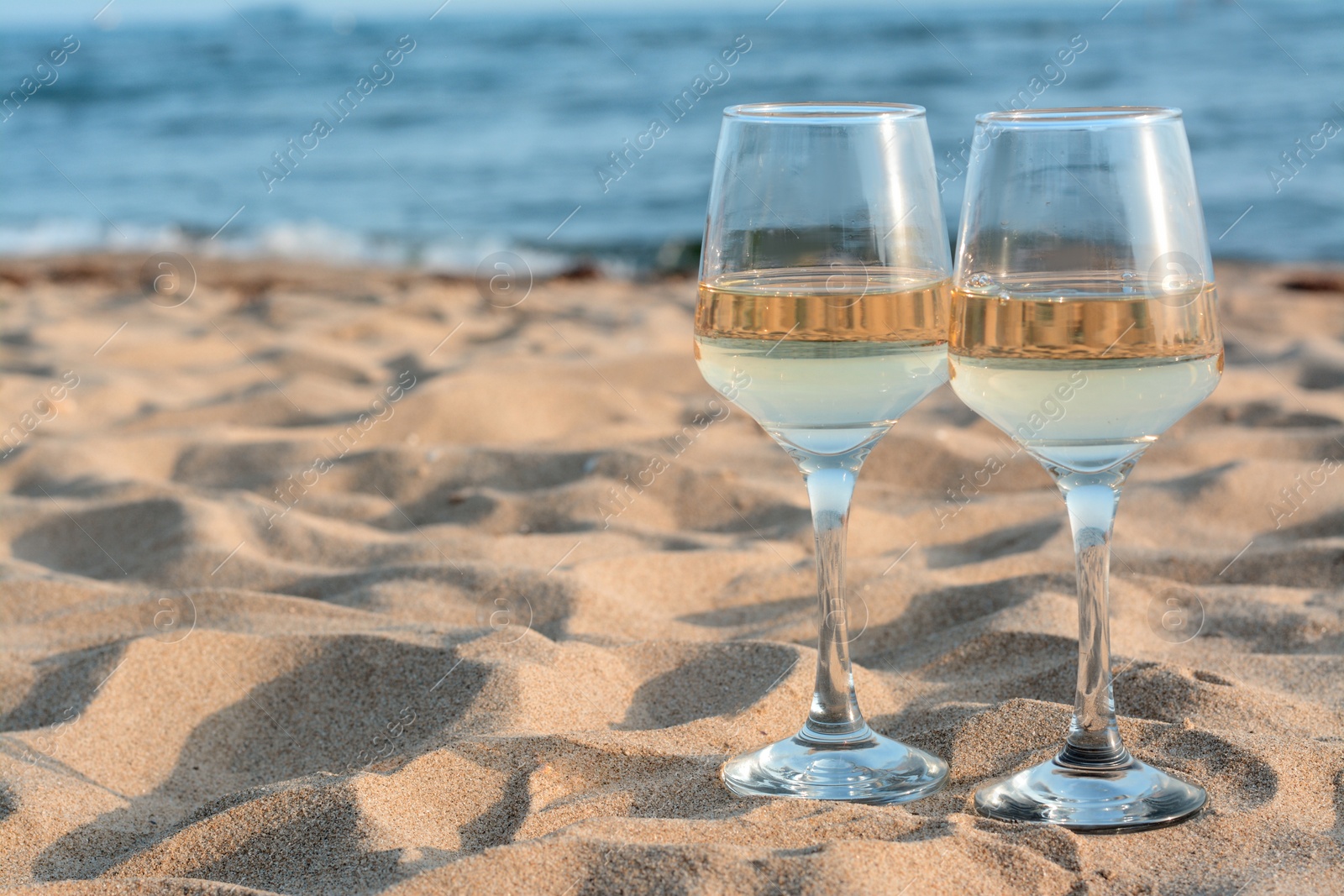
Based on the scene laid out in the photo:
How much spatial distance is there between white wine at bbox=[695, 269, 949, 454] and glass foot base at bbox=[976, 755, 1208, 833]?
0.45 m

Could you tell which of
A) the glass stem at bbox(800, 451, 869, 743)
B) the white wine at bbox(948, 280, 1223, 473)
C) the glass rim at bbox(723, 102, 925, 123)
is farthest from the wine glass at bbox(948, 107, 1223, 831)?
the glass stem at bbox(800, 451, 869, 743)

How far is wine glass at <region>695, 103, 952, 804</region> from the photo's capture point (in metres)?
1.41

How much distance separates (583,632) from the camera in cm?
230

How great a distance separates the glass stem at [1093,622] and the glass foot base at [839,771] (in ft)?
0.60

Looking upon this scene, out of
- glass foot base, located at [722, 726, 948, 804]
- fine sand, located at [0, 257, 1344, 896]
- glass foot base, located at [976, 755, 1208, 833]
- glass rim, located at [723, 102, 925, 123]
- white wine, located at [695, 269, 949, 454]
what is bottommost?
fine sand, located at [0, 257, 1344, 896]

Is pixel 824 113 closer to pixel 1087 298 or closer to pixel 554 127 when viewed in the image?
pixel 1087 298

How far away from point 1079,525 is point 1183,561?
51.3 inches

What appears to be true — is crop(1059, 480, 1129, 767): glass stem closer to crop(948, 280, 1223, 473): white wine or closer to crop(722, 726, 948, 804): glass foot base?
crop(948, 280, 1223, 473): white wine

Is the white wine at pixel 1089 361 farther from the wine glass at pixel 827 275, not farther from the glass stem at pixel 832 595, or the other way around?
the glass stem at pixel 832 595

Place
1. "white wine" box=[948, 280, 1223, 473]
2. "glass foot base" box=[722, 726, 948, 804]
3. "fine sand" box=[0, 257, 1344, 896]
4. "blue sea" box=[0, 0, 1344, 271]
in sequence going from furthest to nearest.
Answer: "blue sea" box=[0, 0, 1344, 271] < "glass foot base" box=[722, 726, 948, 804] < "fine sand" box=[0, 257, 1344, 896] < "white wine" box=[948, 280, 1223, 473]

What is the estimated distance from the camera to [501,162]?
13.7 metres

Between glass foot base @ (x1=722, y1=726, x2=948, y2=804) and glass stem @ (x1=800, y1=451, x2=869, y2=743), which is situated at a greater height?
glass stem @ (x1=800, y1=451, x2=869, y2=743)

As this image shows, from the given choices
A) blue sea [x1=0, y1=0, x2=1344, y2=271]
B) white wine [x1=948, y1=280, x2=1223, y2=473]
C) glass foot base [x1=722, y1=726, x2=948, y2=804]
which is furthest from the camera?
blue sea [x1=0, y1=0, x2=1344, y2=271]

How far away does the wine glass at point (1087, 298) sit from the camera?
1.28m
